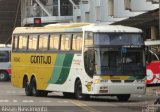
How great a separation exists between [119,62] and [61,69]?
3.33 meters

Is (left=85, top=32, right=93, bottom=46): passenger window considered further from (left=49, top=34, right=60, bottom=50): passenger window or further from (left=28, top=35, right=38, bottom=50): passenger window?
(left=28, top=35, right=38, bottom=50): passenger window

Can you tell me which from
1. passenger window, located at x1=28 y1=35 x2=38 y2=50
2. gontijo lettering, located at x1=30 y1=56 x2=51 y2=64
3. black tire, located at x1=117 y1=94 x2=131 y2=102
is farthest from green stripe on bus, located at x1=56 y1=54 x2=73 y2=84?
passenger window, located at x1=28 y1=35 x2=38 y2=50

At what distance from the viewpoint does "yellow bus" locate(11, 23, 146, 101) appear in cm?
2442

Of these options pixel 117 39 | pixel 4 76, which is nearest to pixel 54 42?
pixel 117 39

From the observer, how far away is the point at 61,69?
88.4 ft

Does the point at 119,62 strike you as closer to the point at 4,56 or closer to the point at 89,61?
the point at 89,61

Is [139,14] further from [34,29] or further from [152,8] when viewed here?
[34,29]

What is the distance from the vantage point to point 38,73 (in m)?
28.8

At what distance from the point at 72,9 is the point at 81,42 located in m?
41.5

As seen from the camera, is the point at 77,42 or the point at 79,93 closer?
the point at 79,93

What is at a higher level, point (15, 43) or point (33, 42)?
point (33, 42)

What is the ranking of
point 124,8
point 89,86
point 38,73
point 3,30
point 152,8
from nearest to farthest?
point 89,86, point 38,73, point 152,8, point 124,8, point 3,30

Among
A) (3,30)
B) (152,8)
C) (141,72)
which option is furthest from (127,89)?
(3,30)

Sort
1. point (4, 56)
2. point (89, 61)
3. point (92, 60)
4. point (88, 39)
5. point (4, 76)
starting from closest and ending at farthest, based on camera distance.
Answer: point (92, 60)
point (89, 61)
point (88, 39)
point (4, 76)
point (4, 56)
